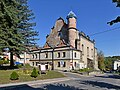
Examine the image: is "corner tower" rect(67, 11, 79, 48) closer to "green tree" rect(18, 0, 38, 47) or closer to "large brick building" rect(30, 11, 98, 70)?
"large brick building" rect(30, 11, 98, 70)

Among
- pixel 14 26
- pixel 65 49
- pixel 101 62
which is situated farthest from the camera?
pixel 101 62

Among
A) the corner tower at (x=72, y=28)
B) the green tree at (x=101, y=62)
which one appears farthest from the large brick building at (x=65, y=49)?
the green tree at (x=101, y=62)

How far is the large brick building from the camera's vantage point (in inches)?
2272

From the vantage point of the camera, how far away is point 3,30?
106 ft

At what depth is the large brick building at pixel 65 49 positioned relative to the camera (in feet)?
189

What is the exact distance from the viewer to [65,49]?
5819cm

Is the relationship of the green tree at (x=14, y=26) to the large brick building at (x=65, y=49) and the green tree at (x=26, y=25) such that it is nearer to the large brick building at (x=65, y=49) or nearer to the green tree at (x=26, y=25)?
the green tree at (x=26, y=25)

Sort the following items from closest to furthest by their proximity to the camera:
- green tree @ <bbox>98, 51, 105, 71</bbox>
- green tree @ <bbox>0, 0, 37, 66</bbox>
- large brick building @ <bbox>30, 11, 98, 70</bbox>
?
1. green tree @ <bbox>0, 0, 37, 66</bbox>
2. large brick building @ <bbox>30, 11, 98, 70</bbox>
3. green tree @ <bbox>98, 51, 105, 71</bbox>

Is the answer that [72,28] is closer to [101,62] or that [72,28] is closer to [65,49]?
[65,49]

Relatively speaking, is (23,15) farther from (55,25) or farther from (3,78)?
(55,25)

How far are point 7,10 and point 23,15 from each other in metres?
6.61

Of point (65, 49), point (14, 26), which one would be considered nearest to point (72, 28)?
point (65, 49)

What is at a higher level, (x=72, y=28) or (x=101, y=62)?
(x=72, y=28)

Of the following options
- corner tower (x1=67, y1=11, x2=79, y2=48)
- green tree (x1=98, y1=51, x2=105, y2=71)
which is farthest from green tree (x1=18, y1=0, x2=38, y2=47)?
green tree (x1=98, y1=51, x2=105, y2=71)
